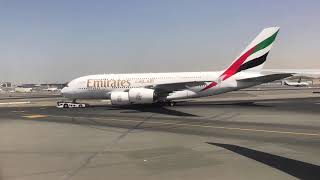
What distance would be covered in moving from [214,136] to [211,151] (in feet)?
13.1

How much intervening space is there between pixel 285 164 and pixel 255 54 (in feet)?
99.8

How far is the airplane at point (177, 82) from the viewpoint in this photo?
3772 cm

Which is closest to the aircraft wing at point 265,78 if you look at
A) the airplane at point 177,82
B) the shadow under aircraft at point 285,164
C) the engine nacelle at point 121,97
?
the airplane at point 177,82

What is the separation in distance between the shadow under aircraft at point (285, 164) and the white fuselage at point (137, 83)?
2575cm

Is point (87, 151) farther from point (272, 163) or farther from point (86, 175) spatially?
point (272, 163)

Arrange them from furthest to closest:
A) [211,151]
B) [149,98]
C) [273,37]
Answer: [273,37] < [149,98] < [211,151]

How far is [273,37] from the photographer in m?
41.0

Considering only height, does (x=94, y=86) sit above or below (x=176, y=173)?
above

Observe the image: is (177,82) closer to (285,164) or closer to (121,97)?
(121,97)

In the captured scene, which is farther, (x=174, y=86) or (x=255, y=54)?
(x=255, y=54)

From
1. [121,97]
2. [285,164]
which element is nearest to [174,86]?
[121,97]

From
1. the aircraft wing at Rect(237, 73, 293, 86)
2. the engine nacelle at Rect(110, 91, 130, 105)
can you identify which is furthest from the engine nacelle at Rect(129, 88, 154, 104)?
the aircraft wing at Rect(237, 73, 293, 86)

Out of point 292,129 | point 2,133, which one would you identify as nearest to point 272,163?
point 292,129

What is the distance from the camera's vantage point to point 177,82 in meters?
37.7
